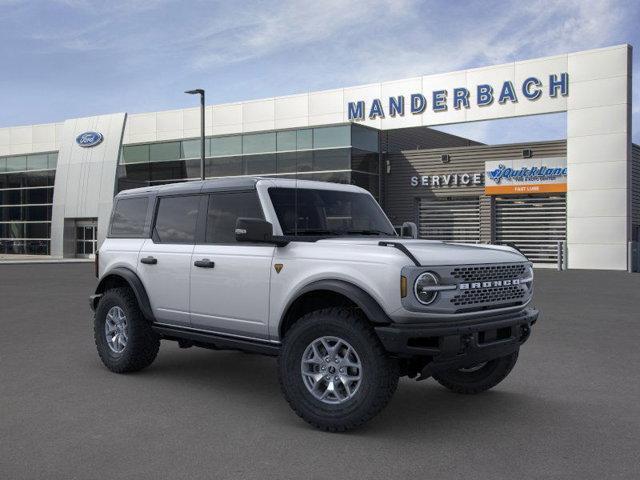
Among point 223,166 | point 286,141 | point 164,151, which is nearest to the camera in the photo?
point 286,141

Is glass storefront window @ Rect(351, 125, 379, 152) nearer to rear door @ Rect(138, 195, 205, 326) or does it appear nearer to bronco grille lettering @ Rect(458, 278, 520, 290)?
rear door @ Rect(138, 195, 205, 326)

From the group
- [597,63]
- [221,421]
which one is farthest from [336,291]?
[597,63]

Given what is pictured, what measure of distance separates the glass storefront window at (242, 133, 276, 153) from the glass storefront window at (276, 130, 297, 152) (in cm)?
31

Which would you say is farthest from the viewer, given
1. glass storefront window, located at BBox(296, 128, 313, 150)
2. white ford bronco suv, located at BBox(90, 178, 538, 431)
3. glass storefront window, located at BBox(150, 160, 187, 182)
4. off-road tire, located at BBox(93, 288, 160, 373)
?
glass storefront window, located at BBox(150, 160, 187, 182)

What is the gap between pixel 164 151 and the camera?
1535 inches

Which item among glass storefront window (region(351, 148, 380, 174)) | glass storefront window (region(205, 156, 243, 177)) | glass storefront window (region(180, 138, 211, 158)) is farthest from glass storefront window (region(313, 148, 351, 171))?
glass storefront window (region(180, 138, 211, 158))

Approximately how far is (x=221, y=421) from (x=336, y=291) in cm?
141

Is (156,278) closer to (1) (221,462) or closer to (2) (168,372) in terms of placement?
(2) (168,372)

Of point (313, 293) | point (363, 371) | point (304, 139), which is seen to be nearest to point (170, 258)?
point (313, 293)

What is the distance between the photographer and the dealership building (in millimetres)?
28047

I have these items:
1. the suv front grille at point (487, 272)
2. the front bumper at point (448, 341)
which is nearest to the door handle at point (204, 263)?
the front bumper at point (448, 341)

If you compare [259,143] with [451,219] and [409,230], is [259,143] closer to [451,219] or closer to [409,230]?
[451,219]

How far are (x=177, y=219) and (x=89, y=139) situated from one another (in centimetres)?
3832

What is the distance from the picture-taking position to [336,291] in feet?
16.6
